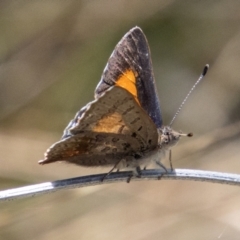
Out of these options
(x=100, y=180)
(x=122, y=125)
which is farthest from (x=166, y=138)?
(x=100, y=180)

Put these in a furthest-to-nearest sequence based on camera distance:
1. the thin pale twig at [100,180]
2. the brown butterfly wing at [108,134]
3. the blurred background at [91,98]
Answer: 1. the blurred background at [91,98]
2. the brown butterfly wing at [108,134]
3. the thin pale twig at [100,180]

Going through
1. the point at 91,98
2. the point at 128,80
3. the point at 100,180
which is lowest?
the point at 100,180

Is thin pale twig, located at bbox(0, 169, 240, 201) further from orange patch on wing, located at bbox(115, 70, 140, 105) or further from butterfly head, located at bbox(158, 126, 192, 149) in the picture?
orange patch on wing, located at bbox(115, 70, 140, 105)

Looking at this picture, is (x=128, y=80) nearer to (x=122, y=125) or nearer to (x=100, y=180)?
(x=122, y=125)

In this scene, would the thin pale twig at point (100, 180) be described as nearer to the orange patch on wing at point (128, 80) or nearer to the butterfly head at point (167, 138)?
the butterfly head at point (167, 138)

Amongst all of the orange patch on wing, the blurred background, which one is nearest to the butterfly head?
the orange patch on wing

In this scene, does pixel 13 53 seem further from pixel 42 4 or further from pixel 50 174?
pixel 50 174

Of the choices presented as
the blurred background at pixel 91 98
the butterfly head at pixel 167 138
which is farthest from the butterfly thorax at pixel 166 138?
the blurred background at pixel 91 98
